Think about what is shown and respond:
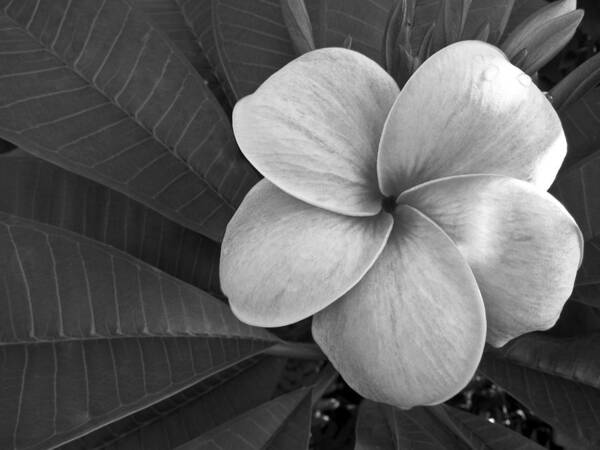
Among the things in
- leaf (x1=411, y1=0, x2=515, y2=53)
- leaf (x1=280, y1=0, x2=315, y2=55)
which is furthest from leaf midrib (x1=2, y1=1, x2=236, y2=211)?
leaf (x1=411, y1=0, x2=515, y2=53)

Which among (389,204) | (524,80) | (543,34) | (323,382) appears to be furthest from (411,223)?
(323,382)

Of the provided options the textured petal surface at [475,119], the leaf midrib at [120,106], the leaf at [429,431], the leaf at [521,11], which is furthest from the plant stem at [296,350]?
the leaf at [521,11]

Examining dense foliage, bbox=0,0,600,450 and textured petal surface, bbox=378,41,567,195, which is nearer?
textured petal surface, bbox=378,41,567,195

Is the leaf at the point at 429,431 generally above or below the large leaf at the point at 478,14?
below

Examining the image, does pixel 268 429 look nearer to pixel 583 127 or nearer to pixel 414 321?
pixel 414 321

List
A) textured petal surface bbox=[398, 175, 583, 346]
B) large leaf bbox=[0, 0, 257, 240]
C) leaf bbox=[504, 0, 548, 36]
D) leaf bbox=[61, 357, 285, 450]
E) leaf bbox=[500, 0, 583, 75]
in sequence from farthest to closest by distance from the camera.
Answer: leaf bbox=[504, 0, 548, 36], leaf bbox=[61, 357, 285, 450], large leaf bbox=[0, 0, 257, 240], leaf bbox=[500, 0, 583, 75], textured petal surface bbox=[398, 175, 583, 346]

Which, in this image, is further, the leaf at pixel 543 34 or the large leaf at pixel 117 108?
the large leaf at pixel 117 108

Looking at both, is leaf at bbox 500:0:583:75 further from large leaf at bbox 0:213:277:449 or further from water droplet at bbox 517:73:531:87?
large leaf at bbox 0:213:277:449

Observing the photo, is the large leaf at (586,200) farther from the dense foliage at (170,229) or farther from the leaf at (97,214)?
the leaf at (97,214)

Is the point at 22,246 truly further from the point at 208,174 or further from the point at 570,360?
the point at 570,360
